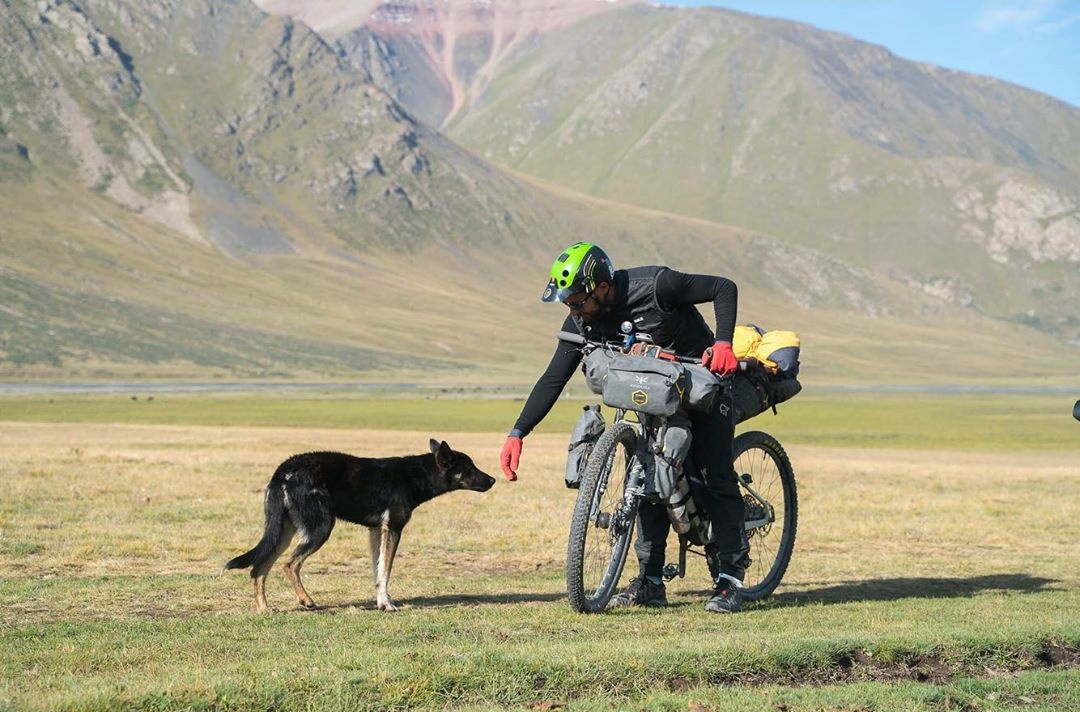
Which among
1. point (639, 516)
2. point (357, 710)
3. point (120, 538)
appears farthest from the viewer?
point (120, 538)

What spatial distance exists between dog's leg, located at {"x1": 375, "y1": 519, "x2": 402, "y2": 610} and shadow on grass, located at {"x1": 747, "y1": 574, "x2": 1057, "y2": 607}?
355cm

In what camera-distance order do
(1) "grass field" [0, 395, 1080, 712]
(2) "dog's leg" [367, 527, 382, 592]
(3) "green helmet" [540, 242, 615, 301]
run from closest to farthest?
(1) "grass field" [0, 395, 1080, 712] → (3) "green helmet" [540, 242, 615, 301] → (2) "dog's leg" [367, 527, 382, 592]

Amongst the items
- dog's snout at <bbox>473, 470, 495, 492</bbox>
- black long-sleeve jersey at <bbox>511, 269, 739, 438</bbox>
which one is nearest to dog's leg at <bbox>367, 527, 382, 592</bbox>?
dog's snout at <bbox>473, 470, 495, 492</bbox>

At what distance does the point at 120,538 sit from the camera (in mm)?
15055

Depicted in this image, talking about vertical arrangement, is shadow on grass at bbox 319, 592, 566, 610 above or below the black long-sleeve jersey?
below

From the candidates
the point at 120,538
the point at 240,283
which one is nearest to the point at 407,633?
the point at 120,538

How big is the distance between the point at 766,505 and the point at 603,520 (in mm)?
2667

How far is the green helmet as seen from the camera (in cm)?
985

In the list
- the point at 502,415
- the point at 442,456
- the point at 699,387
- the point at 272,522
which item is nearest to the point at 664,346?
the point at 699,387

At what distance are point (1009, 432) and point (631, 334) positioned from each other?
60.5 metres

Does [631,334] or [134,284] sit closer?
[631,334]

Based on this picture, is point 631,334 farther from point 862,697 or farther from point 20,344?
point 20,344

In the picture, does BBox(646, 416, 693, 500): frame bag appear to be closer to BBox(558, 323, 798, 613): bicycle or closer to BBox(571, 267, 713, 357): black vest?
BBox(558, 323, 798, 613): bicycle

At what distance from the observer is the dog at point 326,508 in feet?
35.2
